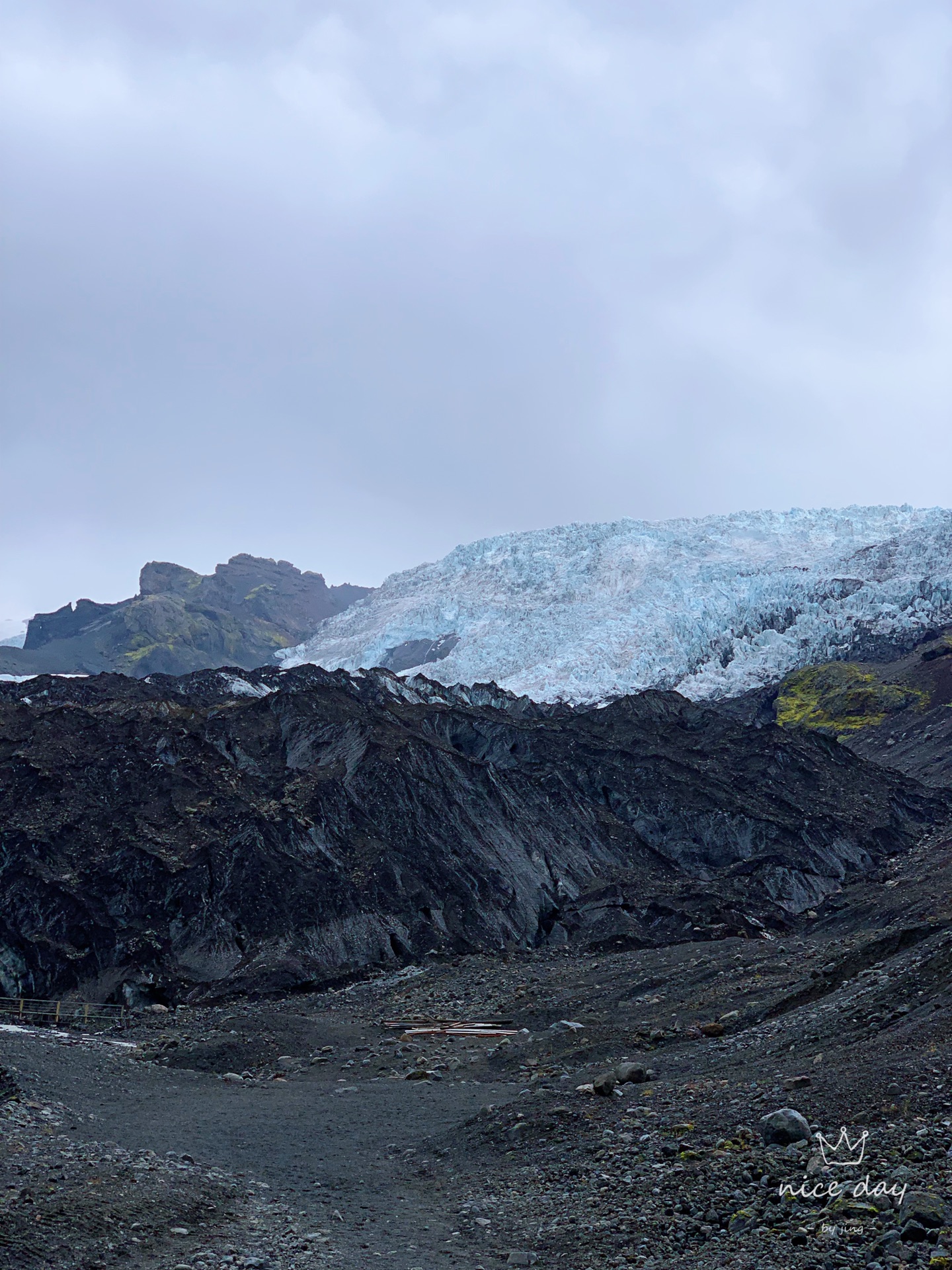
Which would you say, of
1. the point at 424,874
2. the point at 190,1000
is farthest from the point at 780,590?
the point at 190,1000

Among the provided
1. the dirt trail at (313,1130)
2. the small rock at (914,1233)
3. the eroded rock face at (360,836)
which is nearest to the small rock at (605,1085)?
the dirt trail at (313,1130)

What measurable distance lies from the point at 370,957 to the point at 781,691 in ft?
393

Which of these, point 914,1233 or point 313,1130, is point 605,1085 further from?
point 914,1233

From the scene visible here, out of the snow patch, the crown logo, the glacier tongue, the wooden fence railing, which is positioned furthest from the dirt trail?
the glacier tongue

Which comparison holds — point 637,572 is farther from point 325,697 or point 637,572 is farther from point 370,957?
point 370,957

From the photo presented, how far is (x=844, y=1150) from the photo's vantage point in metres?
11.0

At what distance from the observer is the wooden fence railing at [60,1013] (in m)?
32.6

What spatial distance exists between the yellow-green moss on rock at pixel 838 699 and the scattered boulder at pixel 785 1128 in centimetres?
11234

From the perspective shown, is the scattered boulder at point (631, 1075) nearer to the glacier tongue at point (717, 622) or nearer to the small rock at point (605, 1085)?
the small rock at point (605, 1085)

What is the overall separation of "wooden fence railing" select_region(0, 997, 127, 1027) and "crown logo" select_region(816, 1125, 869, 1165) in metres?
27.8

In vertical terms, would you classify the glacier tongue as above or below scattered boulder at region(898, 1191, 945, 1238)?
above

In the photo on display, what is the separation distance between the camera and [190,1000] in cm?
3575

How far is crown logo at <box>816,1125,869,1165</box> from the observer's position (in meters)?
10.6

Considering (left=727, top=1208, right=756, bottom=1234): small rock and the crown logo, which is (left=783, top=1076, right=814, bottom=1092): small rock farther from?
(left=727, top=1208, right=756, bottom=1234): small rock
